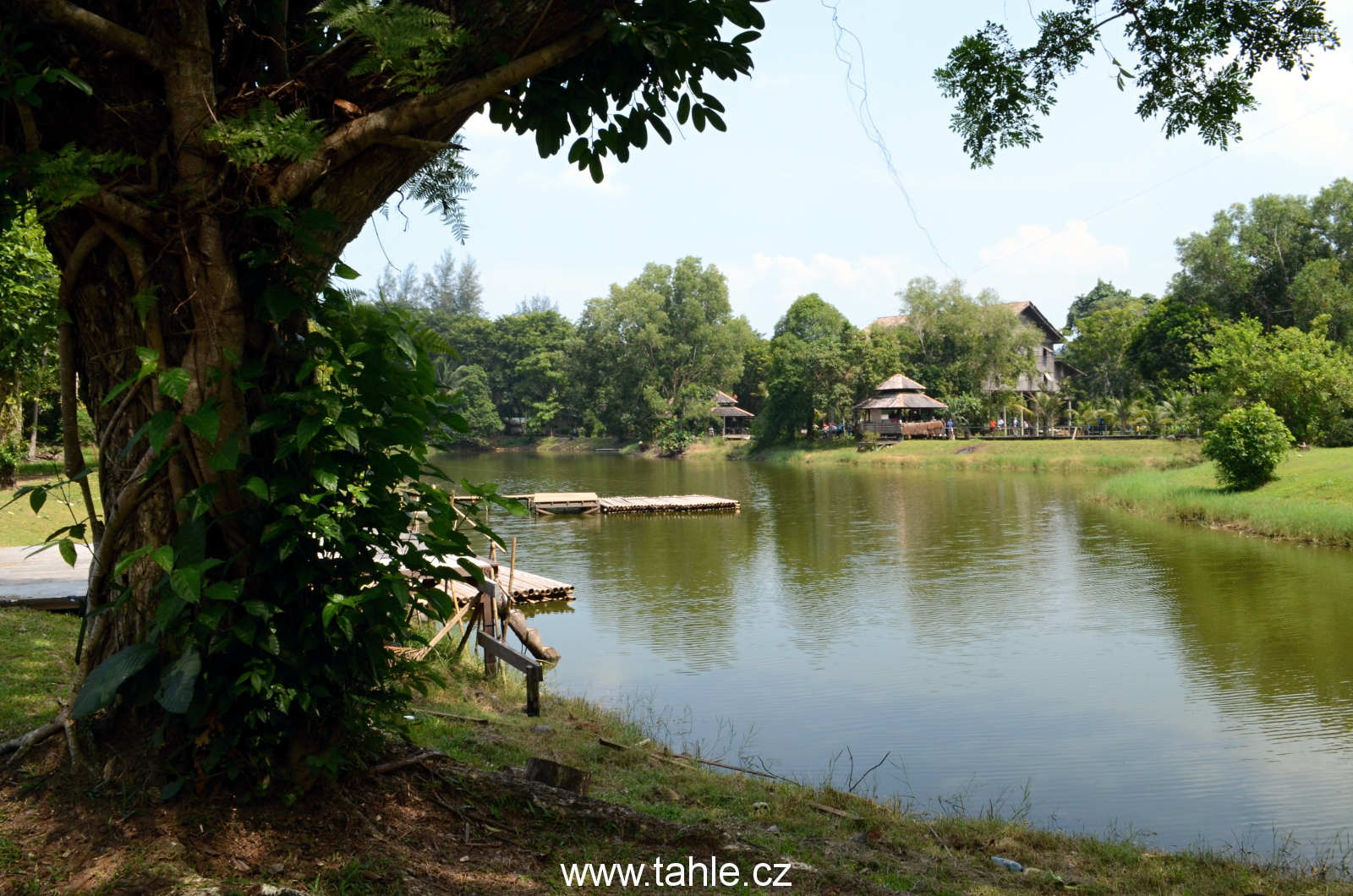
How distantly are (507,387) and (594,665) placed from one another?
2705 inches

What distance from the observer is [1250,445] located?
2328cm

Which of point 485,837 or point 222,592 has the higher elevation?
point 222,592

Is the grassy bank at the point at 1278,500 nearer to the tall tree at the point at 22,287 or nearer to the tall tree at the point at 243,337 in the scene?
the tall tree at the point at 243,337

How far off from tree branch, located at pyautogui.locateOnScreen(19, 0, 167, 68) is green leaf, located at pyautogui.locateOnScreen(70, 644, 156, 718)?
2.01 meters

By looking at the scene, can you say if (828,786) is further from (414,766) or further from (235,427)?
(235,427)

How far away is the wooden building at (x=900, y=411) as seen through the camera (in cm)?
5044

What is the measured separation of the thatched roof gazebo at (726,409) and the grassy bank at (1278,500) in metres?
36.1

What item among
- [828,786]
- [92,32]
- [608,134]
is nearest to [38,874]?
[92,32]

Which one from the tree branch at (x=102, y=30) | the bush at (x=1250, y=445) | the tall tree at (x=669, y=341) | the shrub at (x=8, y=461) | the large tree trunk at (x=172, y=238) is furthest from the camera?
the tall tree at (x=669, y=341)

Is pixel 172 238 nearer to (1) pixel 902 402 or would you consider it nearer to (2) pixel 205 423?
(2) pixel 205 423

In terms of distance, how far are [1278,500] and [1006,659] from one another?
1363 centimetres

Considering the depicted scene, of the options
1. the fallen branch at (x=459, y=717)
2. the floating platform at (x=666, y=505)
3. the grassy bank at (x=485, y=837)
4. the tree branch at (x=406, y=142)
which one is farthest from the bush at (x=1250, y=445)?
the tree branch at (x=406, y=142)

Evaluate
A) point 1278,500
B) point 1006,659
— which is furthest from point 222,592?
point 1278,500

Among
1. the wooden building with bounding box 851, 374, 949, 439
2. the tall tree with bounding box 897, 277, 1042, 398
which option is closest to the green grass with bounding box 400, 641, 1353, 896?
the wooden building with bounding box 851, 374, 949, 439
